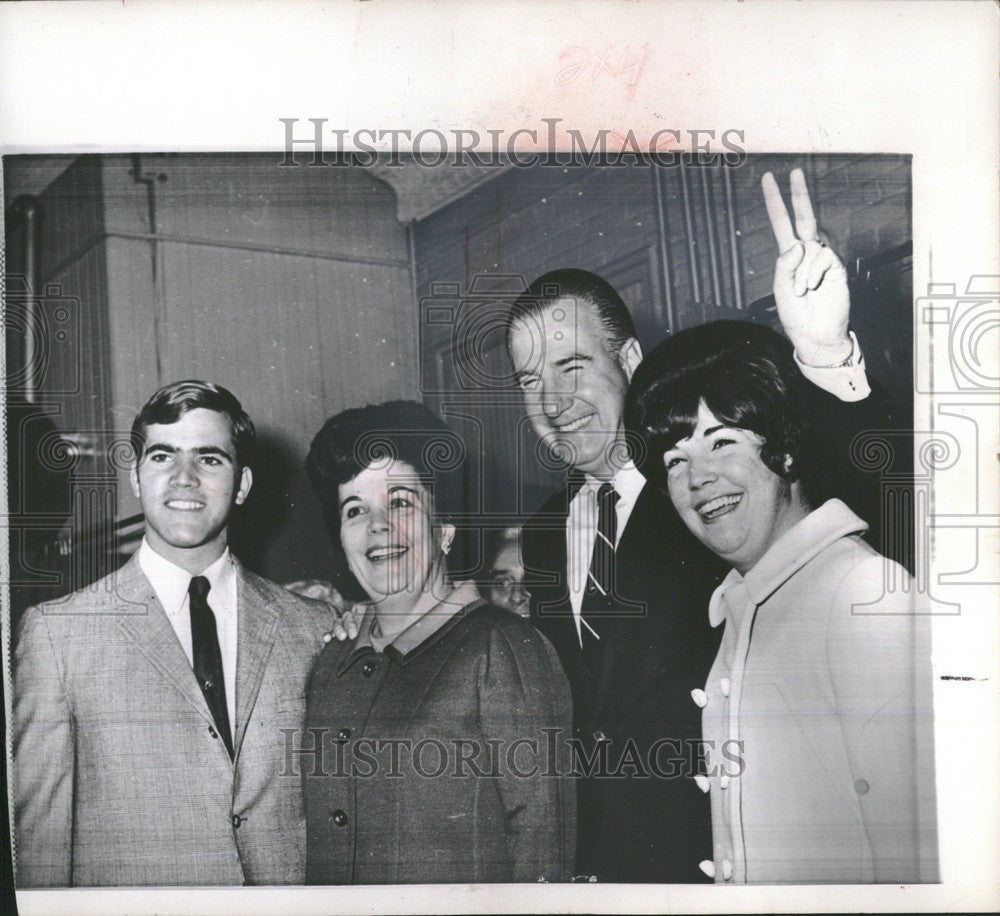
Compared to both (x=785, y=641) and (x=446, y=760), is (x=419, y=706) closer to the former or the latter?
(x=446, y=760)

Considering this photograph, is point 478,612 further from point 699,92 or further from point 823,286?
point 699,92

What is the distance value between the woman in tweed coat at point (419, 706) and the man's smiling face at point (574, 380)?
0.26 meters

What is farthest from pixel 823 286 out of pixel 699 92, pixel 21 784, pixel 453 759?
pixel 21 784

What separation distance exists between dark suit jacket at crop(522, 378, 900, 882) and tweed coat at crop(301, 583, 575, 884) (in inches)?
2.7

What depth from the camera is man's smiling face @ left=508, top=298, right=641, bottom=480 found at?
2.61 m

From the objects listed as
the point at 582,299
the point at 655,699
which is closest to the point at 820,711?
the point at 655,699

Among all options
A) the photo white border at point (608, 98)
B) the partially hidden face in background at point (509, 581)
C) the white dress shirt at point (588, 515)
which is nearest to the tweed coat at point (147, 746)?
the photo white border at point (608, 98)

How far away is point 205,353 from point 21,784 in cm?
122

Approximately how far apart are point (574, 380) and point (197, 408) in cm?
98

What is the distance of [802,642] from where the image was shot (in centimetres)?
258

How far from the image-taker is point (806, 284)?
2.60 metres

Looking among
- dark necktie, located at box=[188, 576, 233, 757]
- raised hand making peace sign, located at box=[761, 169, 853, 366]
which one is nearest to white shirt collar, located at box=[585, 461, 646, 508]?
raised hand making peace sign, located at box=[761, 169, 853, 366]

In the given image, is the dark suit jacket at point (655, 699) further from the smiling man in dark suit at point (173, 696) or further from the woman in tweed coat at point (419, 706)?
the smiling man in dark suit at point (173, 696)

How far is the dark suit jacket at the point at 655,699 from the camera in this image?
2588 mm
